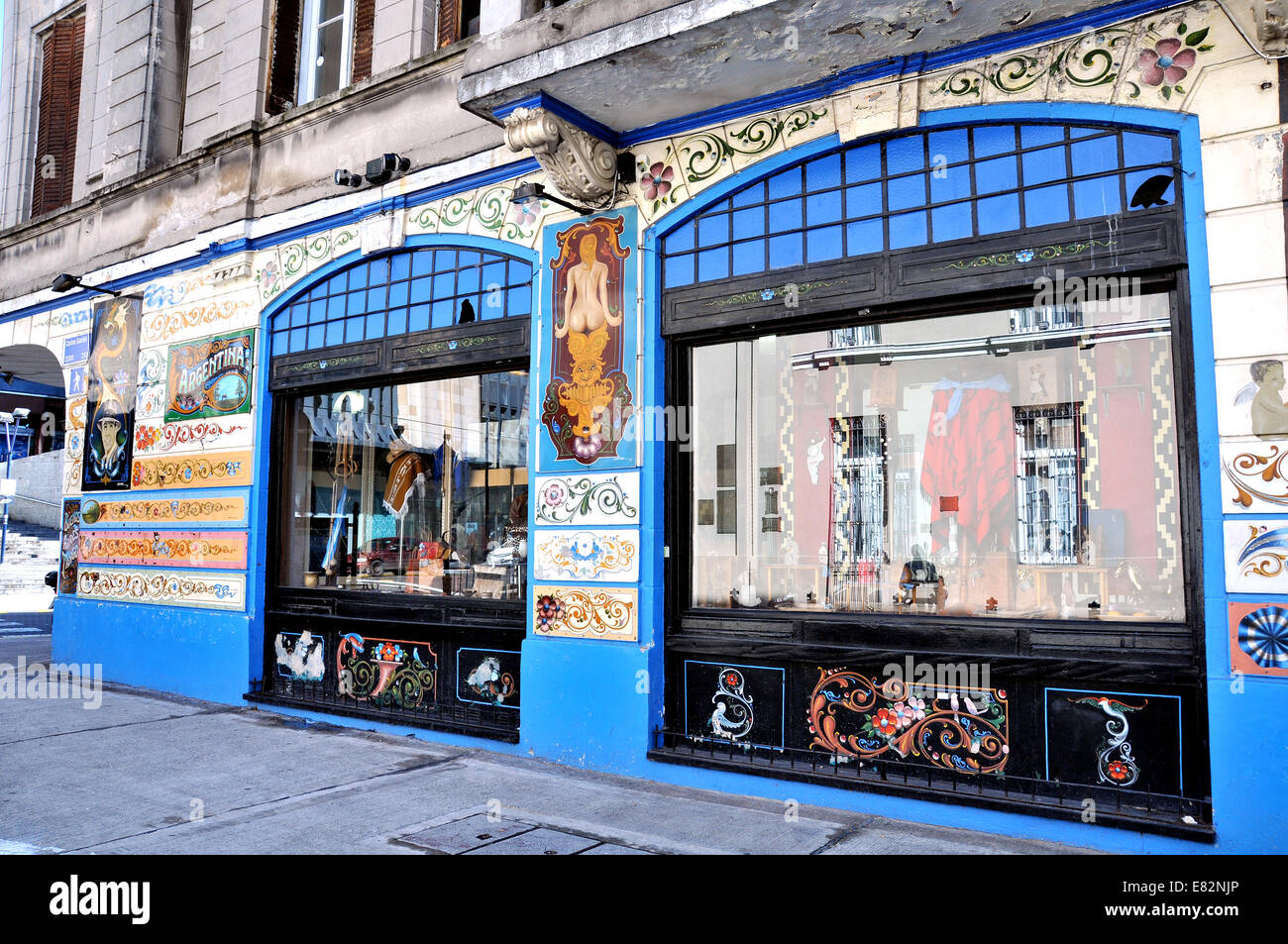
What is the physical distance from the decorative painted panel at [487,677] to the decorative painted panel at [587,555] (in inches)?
35.0

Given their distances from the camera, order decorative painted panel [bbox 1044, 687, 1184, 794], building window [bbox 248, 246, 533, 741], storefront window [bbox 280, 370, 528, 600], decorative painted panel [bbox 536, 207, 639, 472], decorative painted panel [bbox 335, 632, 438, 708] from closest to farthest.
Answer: decorative painted panel [bbox 1044, 687, 1184, 794]
decorative painted panel [bbox 536, 207, 639, 472]
building window [bbox 248, 246, 533, 741]
storefront window [bbox 280, 370, 528, 600]
decorative painted panel [bbox 335, 632, 438, 708]

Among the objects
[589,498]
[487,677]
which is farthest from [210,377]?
[589,498]

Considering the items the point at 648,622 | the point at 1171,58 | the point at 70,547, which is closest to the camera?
the point at 1171,58

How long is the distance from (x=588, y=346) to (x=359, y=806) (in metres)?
3.65

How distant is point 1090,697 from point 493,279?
5.58 metres

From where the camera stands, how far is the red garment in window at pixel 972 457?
642cm

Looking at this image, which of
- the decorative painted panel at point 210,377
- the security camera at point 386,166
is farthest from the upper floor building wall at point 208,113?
the decorative painted panel at point 210,377

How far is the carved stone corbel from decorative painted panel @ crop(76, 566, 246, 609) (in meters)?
5.58

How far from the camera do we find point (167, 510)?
10.3 meters

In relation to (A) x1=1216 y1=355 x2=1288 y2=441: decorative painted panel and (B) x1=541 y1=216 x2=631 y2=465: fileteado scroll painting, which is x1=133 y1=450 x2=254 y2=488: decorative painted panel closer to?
(B) x1=541 y1=216 x2=631 y2=465: fileteado scroll painting

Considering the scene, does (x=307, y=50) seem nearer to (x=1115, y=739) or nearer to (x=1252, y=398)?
(x=1252, y=398)

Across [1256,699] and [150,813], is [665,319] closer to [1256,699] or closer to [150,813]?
[1256,699]

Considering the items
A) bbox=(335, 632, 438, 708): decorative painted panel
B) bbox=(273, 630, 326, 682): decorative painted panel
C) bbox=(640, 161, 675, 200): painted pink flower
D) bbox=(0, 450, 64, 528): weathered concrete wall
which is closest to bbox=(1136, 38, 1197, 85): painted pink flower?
bbox=(640, 161, 675, 200): painted pink flower

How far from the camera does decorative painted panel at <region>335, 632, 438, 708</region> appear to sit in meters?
8.04
